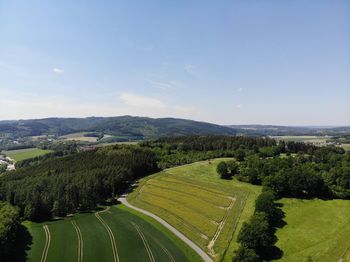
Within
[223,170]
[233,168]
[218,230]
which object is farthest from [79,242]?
[233,168]

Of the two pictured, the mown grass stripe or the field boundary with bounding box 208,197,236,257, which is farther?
the field boundary with bounding box 208,197,236,257

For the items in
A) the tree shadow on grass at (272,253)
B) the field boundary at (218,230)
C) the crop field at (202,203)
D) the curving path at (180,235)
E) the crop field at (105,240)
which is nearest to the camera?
the tree shadow on grass at (272,253)

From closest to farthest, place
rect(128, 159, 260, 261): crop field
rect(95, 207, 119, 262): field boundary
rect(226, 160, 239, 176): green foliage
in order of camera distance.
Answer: rect(95, 207, 119, 262): field boundary
rect(128, 159, 260, 261): crop field
rect(226, 160, 239, 176): green foliage

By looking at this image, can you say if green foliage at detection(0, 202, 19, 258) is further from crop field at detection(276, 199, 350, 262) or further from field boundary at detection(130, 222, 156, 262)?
crop field at detection(276, 199, 350, 262)

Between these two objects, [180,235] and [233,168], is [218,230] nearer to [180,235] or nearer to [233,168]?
[180,235]

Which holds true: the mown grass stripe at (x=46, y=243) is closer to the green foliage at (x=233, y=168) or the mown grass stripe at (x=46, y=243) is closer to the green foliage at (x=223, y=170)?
the green foliage at (x=223, y=170)

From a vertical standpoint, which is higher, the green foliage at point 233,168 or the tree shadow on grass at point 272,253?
the green foliage at point 233,168

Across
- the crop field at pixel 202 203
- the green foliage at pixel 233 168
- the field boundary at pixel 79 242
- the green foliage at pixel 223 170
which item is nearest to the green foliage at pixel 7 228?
the field boundary at pixel 79 242

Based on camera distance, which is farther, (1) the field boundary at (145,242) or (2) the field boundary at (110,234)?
(2) the field boundary at (110,234)

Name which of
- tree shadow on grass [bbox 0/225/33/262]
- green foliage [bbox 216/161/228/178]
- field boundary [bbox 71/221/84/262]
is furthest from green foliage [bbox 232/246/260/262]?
green foliage [bbox 216/161/228/178]
